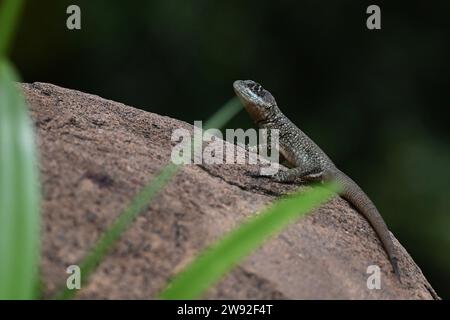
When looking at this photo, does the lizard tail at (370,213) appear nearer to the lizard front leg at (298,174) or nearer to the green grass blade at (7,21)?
the lizard front leg at (298,174)

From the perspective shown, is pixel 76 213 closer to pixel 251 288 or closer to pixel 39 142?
pixel 39 142

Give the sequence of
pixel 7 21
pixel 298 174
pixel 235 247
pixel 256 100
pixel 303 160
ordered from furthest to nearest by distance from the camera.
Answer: pixel 256 100
pixel 303 160
pixel 298 174
pixel 235 247
pixel 7 21

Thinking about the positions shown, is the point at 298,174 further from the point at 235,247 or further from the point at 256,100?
the point at 235,247

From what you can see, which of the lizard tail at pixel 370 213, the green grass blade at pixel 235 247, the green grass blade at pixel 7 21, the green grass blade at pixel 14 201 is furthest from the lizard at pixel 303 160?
the green grass blade at pixel 7 21

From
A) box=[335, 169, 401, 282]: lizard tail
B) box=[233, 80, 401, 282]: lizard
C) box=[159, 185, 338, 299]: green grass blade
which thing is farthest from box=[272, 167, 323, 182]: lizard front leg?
box=[159, 185, 338, 299]: green grass blade

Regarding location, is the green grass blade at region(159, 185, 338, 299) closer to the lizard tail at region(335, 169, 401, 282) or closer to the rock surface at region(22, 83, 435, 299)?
the rock surface at region(22, 83, 435, 299)

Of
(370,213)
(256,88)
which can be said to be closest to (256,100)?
(256,88)

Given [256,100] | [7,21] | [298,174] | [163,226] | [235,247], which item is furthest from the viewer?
[256,100]
